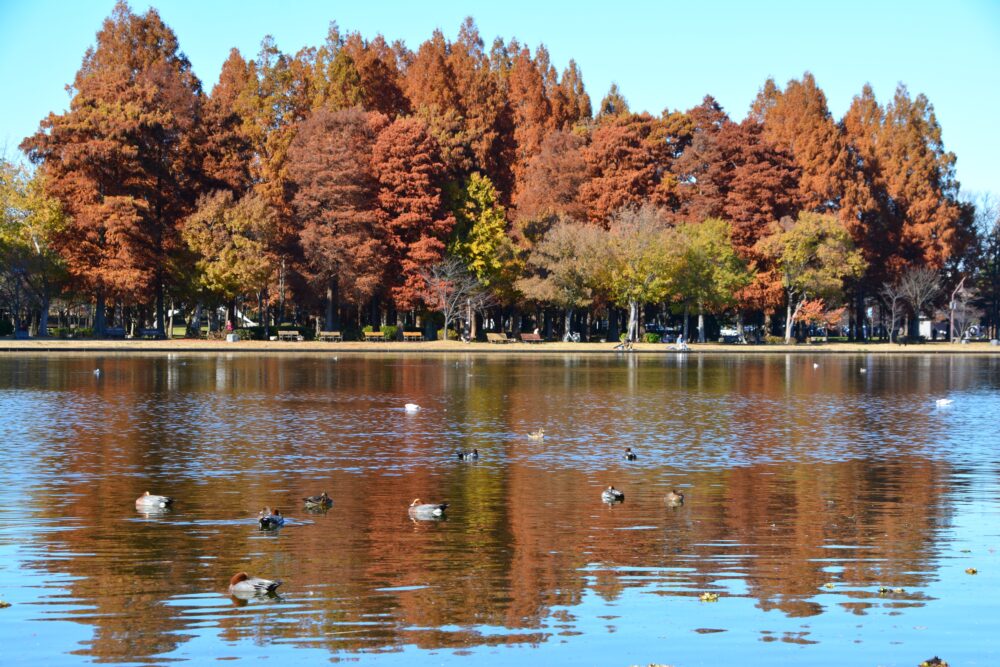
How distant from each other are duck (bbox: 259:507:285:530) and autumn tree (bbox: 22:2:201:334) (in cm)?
7065

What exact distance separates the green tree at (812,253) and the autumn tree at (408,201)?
1154 inches

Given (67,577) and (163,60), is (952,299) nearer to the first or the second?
(163,60)

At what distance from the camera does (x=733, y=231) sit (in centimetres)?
10694

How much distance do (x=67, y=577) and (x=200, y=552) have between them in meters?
2.20

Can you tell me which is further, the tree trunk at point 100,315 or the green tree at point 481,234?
the green tree at point 481,234

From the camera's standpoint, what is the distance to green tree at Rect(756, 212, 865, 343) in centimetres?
10294

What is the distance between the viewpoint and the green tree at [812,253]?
103m

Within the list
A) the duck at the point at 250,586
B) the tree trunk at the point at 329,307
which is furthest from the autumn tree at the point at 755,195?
the duck at the point at 250,586

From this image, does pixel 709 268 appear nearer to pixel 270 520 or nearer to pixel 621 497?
pixel 621 497

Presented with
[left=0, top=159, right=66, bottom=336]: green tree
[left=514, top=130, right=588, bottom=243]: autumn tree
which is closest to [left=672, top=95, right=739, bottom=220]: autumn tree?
[left=514, top=130, right=588, bottom=243]: autumn tree

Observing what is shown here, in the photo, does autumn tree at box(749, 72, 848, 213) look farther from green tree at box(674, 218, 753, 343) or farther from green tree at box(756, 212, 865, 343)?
green tree at box(674, 218, 753, 343)

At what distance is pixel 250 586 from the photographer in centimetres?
1463

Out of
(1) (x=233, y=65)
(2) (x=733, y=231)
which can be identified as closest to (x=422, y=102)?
(1) (x=233, y=65)

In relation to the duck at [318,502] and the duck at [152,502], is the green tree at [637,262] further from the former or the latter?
the duck at [152,502]
